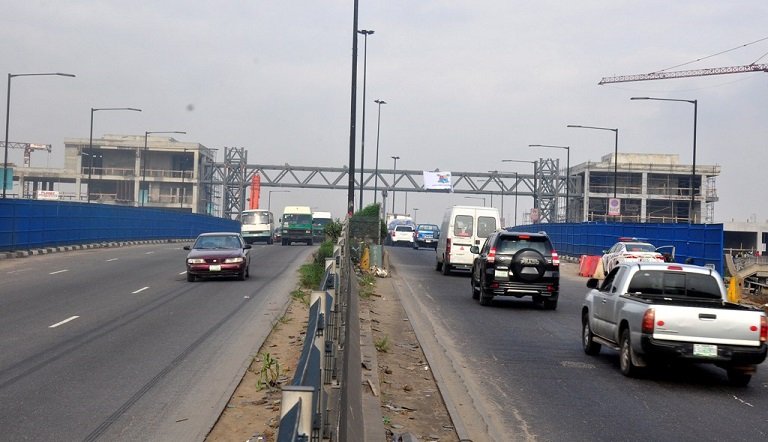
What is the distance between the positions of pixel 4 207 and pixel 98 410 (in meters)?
32.4

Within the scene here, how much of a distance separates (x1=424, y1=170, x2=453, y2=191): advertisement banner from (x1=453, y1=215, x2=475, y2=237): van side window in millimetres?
62746

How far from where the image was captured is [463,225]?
115 feet

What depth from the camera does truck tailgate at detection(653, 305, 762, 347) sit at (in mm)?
12703

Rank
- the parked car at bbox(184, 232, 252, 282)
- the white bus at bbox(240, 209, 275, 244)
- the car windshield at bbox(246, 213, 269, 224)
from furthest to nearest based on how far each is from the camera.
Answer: the car windshield at bbox(246, 213, 269, 224) → the white bus at bbox(240, 209, 275, 244) → the parked car at bbox(184, 232, 252, 282)

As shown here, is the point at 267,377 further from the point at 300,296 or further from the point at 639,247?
the point at 639,247

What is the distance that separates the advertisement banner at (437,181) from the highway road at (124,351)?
69.2m

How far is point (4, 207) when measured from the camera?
39.8 metres

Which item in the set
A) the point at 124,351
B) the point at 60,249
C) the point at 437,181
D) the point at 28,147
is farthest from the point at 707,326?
the point at 28,147

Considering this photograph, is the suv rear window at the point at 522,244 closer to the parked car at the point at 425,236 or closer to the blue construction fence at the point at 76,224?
the blue construction fence at the point at 76,224

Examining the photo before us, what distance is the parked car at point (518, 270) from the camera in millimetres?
23547

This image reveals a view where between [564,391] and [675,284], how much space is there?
126 inches

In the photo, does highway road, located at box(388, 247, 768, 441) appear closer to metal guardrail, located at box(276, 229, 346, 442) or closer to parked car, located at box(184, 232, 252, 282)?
metal guardrail, located at box(276, 229, 346, 442)

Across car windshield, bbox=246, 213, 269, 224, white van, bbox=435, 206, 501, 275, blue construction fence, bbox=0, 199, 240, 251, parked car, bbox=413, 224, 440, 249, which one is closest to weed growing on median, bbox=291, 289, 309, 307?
white van, bbox=435, 206, 501, 275

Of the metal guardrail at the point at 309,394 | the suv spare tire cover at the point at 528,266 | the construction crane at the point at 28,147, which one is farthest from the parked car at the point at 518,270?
the construction crane at the point at 28,147
